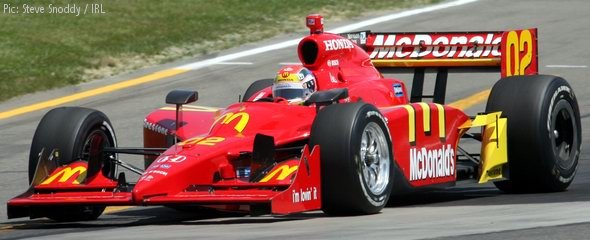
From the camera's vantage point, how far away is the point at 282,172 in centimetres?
1049

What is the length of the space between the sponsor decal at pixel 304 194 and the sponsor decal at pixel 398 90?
223 centimetres

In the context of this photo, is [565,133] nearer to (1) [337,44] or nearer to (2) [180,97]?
(1) [337,44]

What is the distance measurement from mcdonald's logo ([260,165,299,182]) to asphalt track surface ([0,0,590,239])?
305 mm

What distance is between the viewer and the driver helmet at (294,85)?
38.6ft

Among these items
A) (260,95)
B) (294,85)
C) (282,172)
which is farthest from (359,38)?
(282,172)

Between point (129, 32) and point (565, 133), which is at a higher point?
point (129, 32)

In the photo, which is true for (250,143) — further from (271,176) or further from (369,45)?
(369,45)

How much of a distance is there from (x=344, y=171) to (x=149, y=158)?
Result: 255cm

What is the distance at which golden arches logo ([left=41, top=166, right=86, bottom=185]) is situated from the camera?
10953 millimetres

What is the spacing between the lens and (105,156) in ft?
37.5

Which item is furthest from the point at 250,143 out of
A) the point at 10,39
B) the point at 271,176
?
the point at 10,39
